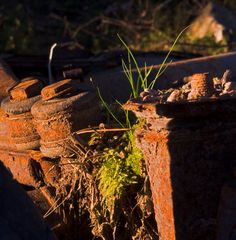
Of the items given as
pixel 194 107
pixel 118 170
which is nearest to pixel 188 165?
pixel 194 107

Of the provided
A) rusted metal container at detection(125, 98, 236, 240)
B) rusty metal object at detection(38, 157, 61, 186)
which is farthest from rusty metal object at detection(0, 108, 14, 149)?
rusted metal container at detection(125, 98, 236, 240)

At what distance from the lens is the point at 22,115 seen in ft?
12.6

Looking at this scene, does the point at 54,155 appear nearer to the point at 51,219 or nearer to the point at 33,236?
the point at 51,219

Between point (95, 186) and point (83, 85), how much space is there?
4.16ft

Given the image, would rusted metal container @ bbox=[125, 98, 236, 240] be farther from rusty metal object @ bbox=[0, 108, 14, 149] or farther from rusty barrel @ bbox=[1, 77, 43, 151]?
rusty metal object @ bbox=[0, 108, 14, 149]

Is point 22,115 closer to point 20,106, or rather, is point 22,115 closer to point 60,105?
point 20,106

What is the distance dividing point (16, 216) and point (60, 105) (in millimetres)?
1362

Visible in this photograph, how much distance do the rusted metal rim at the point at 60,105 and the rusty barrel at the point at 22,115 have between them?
22 cm

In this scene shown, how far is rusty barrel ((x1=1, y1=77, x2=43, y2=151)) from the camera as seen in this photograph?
12.6ft

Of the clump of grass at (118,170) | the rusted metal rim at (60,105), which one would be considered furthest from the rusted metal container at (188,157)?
the rusted metal rim at (60,105)

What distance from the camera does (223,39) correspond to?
9.01m

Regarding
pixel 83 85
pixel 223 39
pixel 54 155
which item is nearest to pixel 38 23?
pixel 223 39

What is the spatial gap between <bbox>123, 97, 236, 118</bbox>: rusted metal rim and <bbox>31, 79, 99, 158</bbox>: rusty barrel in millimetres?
1088

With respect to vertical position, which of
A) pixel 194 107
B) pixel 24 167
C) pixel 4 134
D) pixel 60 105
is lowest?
pixel 24 167
